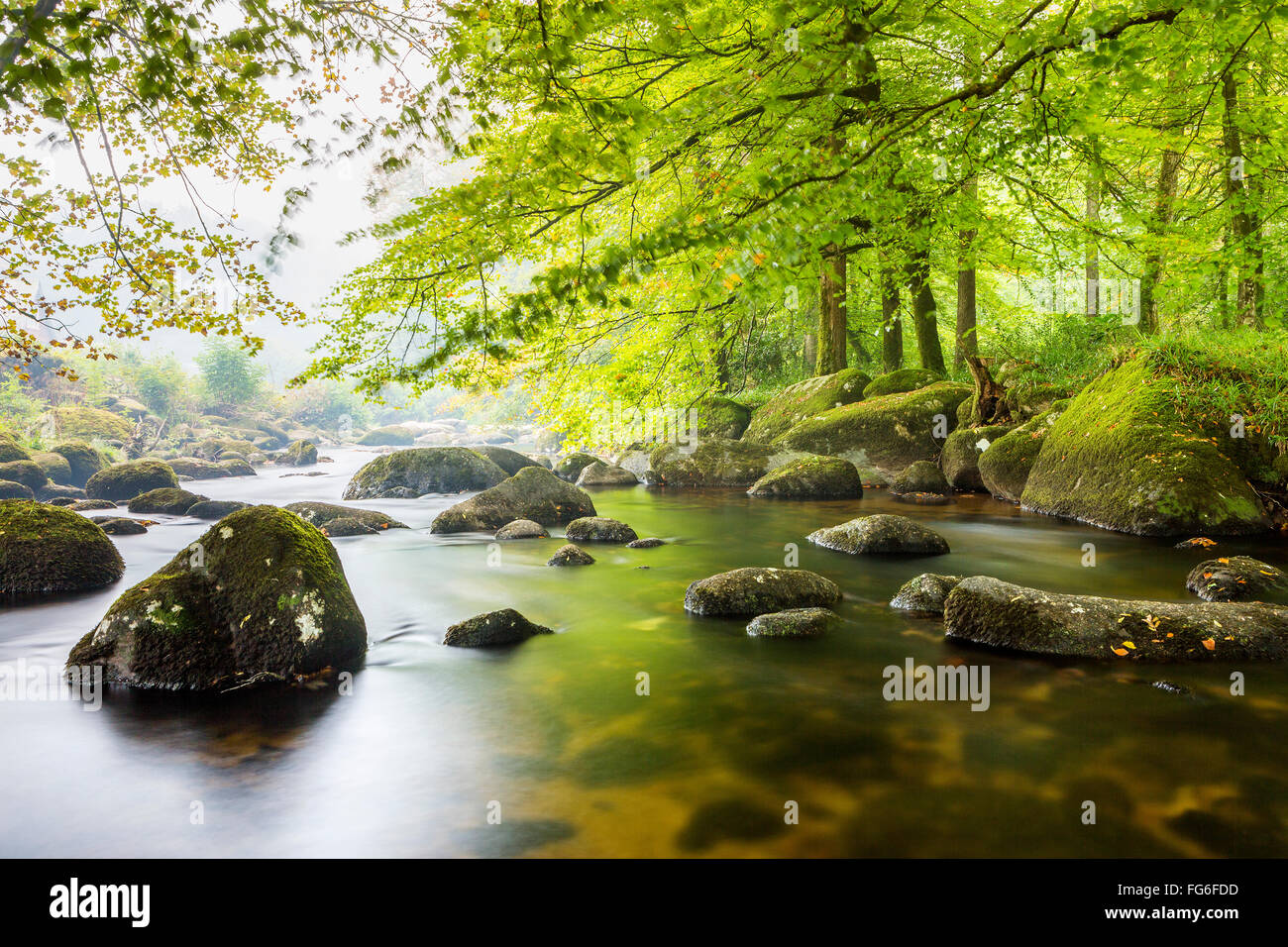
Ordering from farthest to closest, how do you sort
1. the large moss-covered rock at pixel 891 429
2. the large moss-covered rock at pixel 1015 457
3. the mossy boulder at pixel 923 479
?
the large moss-covered rock at pixel 891 429 < the mossy boulder at pixel 923 479 < the large moss-covered rock at pixel 1015 457

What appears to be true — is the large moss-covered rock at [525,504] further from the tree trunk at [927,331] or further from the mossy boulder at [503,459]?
the tree trunk at [927,331]

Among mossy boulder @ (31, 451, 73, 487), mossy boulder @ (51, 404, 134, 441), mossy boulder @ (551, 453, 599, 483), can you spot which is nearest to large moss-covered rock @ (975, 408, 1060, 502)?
mossy boulder @ (551, 453, 599, 483)

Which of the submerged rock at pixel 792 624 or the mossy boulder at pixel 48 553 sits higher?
the mossy boulder at pixel 48 553

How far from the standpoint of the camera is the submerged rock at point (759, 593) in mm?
7191

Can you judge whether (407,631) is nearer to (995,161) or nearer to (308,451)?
(995,161)

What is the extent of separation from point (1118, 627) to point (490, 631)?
5437mm

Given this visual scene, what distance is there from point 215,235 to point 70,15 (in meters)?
3.06

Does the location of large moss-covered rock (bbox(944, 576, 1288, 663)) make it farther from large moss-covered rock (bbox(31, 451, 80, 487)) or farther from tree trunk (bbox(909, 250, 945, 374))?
large moss-covered rock (bbox(31, 451, 80, 487))

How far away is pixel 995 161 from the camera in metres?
6.06

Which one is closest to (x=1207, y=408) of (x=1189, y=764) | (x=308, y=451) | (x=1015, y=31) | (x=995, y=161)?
(x=995, y=161)

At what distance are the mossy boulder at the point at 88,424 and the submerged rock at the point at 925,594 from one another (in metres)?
37.3

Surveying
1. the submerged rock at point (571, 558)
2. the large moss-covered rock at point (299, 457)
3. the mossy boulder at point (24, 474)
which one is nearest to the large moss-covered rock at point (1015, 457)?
the submerged rock at point (571, 558)

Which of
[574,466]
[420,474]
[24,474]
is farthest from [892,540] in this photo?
[24,474]

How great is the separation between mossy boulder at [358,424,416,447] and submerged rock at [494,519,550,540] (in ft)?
157
